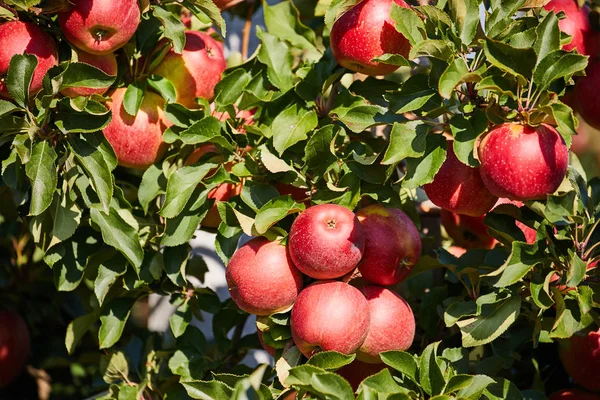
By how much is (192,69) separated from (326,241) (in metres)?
0.50

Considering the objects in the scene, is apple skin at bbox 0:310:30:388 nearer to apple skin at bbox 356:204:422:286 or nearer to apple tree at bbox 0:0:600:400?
apple tree at bbox 0:0:600:400

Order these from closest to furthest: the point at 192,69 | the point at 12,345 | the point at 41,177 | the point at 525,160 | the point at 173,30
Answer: the point at 525,160, the point at 41,177, the point at 173,30, the point at 192,69, the point at 12,345

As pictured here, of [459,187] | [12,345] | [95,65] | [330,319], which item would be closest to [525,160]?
[459,187]

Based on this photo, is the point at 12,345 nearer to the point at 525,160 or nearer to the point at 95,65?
the point at 95,65

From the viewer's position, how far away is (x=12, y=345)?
2012mm

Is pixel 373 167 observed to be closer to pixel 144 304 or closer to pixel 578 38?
pixel 578 38

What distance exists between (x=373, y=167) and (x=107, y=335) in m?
0.62

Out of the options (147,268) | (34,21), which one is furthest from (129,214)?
(34,21)

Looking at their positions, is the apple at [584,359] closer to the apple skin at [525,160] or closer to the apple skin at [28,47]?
the apple skin at [525,160]

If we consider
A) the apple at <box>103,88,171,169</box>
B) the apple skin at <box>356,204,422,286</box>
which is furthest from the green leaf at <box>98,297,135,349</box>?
the apple skin at <box>356,204,422,286</box>

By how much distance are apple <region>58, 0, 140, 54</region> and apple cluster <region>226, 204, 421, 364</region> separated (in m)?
0.41

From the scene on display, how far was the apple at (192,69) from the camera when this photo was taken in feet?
5.08

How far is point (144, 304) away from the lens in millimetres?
2449

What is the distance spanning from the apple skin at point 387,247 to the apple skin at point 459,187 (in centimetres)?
8
